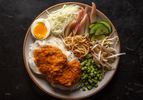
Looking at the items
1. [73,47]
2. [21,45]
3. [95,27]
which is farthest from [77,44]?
[21,45]

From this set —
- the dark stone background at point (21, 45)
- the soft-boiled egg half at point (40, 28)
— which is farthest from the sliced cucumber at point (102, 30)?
the soft-boiled egg half at point (40, 28)

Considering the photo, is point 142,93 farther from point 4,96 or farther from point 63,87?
point 4,96

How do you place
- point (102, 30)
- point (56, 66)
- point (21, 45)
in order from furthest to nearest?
point (21, 45) → point (102, 30) → point (56, 66)

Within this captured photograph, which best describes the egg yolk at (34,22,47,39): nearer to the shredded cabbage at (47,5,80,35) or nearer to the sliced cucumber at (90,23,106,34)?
the shredded cabbage at (47,5,80,35)

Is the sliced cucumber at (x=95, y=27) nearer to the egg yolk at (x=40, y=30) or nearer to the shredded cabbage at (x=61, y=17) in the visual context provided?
the shredded cabbage at (x=61, y=17)

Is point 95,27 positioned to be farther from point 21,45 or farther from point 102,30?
point 21,45

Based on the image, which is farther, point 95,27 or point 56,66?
point 95,27

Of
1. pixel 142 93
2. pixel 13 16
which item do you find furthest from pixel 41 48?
pixel 142 93

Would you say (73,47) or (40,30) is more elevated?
(40,30)

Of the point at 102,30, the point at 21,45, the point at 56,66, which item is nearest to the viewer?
the point at 56,66
